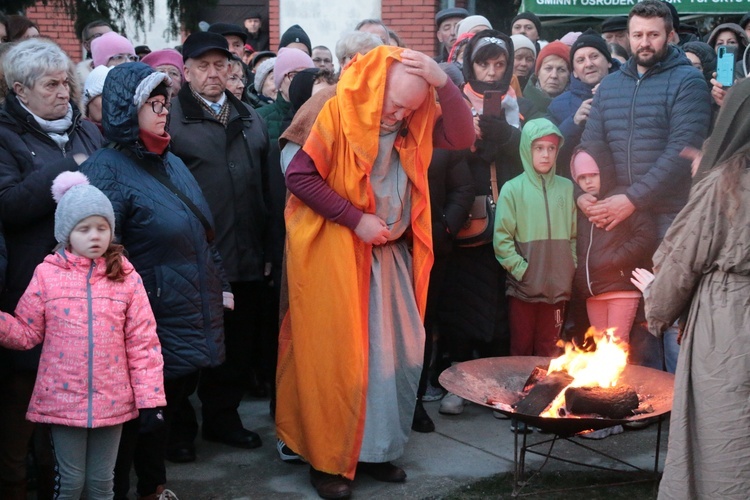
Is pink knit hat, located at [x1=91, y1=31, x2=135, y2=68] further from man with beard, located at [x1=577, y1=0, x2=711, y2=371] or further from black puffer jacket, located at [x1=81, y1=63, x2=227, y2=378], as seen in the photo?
man with beard, located at [x1=577, y1=0, x2=711, y2=371]

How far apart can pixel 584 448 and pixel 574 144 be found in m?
2.20

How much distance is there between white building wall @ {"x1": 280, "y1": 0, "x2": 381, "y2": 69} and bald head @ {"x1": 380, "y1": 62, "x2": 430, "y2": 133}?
26.3 feet

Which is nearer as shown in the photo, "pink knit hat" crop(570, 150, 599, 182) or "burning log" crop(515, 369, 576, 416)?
"burning log" crop(515, 369, 576, 416)

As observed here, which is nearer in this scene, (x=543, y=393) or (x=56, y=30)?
(x=543, y=393)

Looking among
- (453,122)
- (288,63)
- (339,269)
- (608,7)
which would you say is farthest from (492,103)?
(608,7)

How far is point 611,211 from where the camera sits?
19.3 ft

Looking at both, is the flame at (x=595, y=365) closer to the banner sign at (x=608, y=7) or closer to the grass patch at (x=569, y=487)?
the grass patch at (x=569, y=487)

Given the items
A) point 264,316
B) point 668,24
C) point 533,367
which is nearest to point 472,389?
point 533,367

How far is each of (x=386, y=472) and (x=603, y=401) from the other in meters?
1.22

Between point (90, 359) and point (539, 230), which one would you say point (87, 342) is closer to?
point (90, 359)

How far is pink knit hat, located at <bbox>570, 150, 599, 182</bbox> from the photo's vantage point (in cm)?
600

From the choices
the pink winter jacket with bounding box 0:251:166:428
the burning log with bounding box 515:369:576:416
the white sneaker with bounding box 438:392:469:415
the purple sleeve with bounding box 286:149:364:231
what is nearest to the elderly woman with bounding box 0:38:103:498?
the pink winter jacket with bounding box 0:251:166:428

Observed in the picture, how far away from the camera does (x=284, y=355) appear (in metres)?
5.03

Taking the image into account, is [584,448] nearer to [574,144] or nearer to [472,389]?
[472,389]
